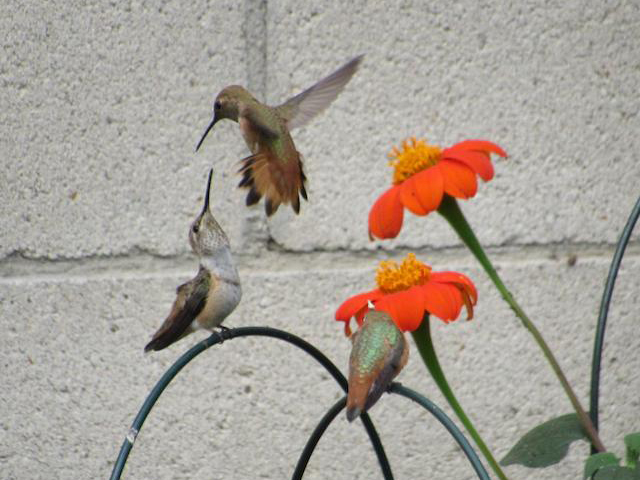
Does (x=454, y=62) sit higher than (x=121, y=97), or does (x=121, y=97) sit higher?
(x=454, y=62)

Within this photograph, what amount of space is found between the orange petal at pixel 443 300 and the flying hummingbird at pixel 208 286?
16cm

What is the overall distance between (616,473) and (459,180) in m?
0.24

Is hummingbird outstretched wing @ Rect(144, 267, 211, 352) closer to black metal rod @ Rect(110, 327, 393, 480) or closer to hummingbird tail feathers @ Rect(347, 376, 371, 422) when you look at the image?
black metal rod @ Rect(110, 327, 393, 480)

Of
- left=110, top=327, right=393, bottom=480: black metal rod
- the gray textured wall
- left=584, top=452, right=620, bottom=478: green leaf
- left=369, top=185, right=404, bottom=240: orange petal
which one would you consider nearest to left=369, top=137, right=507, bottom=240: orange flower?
left=369, top=185, right=404, bottom=240: orange petal

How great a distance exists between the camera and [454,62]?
1275 millimetres

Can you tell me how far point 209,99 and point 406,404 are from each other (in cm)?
51

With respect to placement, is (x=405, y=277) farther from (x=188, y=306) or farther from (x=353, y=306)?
(x=188, y=306)

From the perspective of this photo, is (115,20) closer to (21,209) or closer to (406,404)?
(21,209)

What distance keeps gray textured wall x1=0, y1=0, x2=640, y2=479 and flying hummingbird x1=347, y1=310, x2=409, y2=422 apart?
0.65 meters

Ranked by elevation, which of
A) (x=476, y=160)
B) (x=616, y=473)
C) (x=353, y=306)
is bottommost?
(x=616, y=473)

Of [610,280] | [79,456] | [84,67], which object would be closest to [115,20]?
[84,67]

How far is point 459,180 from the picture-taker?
665 millimetres

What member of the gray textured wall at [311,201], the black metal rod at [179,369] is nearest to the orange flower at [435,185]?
the black metal rod at [179,369]

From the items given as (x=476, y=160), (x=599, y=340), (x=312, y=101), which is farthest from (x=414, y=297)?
(x=312, y=101)
